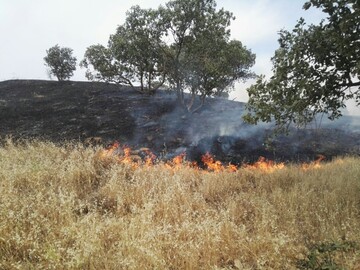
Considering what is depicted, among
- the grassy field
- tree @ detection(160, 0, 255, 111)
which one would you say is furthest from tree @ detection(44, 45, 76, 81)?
the grassy field

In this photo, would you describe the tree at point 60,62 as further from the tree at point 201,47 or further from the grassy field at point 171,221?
the grassy field at point 171,221

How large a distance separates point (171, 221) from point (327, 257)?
3.03 metres

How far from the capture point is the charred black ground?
15109 mm

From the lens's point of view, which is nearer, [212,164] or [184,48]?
[212,164]

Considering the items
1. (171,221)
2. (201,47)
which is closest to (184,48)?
(201,47)

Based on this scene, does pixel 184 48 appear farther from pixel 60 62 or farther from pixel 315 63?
pixel 60 62

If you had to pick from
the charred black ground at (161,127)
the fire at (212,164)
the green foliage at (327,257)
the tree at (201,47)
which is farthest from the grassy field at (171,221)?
the tree at (201,47)

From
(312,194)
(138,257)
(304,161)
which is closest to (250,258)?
(138,257)

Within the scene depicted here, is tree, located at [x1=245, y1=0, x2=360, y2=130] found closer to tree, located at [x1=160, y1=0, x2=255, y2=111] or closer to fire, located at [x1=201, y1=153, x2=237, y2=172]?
fire, located at [x1=201, y1=153, x2=237, y2=172]

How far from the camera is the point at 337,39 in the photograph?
19.2ft

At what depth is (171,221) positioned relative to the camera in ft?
20.9

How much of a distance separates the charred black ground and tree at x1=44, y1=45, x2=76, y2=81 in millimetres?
10998

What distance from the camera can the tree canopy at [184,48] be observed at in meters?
17.6

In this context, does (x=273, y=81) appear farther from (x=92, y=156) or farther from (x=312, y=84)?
(x=92, y=156)
